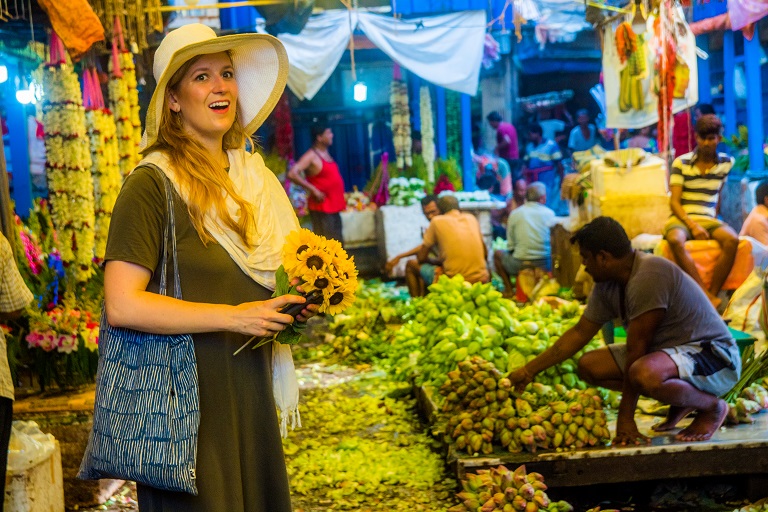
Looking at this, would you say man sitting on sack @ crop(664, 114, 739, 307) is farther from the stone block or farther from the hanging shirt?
the stone block

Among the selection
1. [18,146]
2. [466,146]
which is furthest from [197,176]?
[466,146]

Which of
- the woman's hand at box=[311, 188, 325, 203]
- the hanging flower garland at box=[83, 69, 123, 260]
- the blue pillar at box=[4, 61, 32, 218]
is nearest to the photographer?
the hanging flower garland at box=[83, 69, 123, 260]

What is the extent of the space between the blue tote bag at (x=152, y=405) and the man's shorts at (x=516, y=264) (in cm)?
888

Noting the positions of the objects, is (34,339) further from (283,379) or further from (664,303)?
(664,303)

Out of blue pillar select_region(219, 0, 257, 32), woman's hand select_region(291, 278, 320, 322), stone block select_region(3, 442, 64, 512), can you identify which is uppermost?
blue pillar select_region(219, 0, 257, 32)

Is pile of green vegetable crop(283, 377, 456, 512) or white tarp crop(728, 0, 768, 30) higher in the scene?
white tarp crop(728, 0, 768, 30)

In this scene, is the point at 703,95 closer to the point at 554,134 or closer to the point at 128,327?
the point at 554,134

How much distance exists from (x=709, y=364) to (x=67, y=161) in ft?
14.9

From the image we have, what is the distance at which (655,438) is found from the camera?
4.72 metres

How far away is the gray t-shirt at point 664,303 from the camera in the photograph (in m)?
4.66

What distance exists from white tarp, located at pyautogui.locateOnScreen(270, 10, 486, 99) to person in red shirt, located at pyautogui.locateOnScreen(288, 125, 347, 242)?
2.55 feet

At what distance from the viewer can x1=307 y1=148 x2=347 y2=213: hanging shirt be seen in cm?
1298

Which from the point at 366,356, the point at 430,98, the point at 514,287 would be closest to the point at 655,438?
the point at 366,356

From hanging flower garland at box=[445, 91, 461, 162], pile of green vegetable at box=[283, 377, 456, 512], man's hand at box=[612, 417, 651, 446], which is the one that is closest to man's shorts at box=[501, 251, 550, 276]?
pile of green vegetable at box=[283, 377, 456, 512]
